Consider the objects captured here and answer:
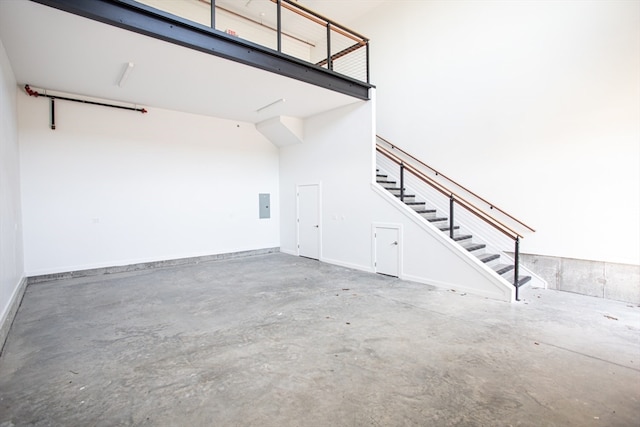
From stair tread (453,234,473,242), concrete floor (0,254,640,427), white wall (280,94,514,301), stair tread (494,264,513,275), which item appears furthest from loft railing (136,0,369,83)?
concrete floor (0,254,640,427)

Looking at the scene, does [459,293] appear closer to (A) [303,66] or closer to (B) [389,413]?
(B) [389,413]

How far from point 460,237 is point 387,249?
140 cm

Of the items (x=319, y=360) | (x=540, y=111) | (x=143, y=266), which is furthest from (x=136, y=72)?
(x=540, y=111)

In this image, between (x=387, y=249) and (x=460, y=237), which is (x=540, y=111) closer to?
(x=460, y=237)

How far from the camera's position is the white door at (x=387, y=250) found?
6.24m

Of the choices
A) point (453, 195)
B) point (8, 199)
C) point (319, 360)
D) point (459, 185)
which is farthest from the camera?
point (459, 185)

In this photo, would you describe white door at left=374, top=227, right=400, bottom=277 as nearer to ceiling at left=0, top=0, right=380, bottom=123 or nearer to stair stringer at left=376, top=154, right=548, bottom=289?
stair stringer at left=376, top=154, right=548, bottom=289

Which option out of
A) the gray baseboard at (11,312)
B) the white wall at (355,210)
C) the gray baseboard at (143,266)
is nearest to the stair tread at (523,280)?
the white wall at (355,210)

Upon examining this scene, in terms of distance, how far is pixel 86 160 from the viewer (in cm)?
650

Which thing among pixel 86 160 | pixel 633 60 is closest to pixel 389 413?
pixel 633 60

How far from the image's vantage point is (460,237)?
6.01 m

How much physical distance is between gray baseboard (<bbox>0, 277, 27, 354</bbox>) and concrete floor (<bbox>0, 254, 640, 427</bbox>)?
A: 0.11 metres

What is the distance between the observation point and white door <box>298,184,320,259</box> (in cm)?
806

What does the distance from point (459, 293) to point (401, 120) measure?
4361 mm
